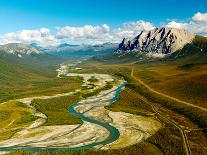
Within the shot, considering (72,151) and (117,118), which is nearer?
(72,151)

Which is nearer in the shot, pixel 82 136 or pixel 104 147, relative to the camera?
pixel 104 147

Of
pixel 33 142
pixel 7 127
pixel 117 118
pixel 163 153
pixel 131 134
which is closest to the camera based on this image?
pixel 163 153

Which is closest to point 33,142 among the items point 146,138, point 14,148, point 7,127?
point 14,148

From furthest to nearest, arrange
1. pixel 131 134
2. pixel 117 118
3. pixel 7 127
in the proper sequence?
pixel 117 118
pixel 7 127
pixel 131 134

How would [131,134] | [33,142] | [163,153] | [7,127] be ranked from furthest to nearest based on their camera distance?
1. [7,127]
2. [131,134]
3. [33,142]
4. [163,153]

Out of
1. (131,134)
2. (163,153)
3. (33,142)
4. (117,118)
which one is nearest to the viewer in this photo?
(163,153)

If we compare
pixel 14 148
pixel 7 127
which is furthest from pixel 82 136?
pixel 7 127

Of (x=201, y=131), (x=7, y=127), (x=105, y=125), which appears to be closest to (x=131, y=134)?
(x=105, y=125)

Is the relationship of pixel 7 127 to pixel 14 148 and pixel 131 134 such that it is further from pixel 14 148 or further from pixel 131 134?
pixel 131 134

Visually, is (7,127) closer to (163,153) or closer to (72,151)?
(72,151)
